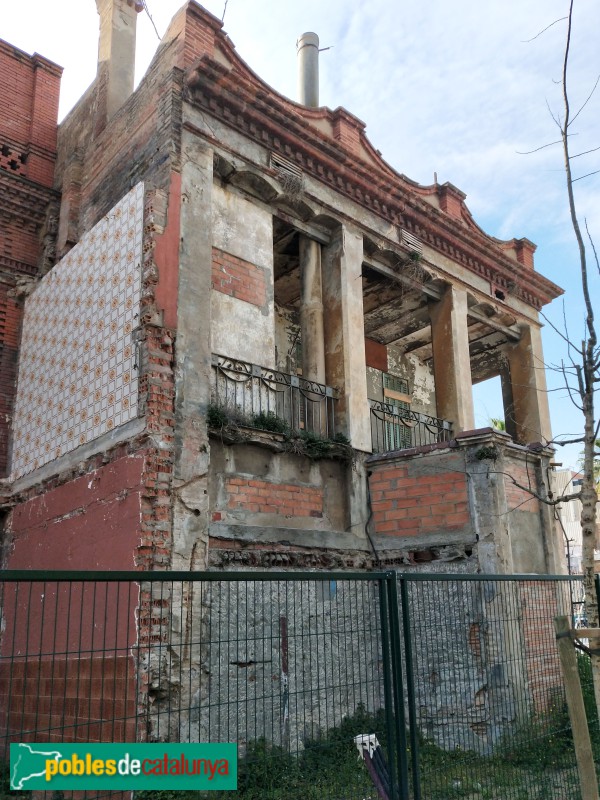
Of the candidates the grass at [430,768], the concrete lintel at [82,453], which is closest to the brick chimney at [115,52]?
the concrete lintel at [82,453]

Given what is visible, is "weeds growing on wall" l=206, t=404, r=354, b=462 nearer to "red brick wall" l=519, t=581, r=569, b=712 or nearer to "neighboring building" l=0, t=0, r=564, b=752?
"neighboring building" l=0, t=0, r=564, b=752

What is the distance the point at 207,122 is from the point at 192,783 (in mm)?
7637

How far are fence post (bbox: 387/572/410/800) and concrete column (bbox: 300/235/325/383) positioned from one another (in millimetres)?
5644

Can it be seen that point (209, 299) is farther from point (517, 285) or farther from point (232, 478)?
point (517, 285)

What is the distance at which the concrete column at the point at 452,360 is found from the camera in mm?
11969

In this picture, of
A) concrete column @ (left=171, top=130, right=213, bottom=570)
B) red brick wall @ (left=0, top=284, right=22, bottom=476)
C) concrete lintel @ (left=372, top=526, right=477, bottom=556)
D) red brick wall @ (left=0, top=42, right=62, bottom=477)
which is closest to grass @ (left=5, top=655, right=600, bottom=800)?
concrete lintel @ (left=372, top=526, right=477, bottom=556)

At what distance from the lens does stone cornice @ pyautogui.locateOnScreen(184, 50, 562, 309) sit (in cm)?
899

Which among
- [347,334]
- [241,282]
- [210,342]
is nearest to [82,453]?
[210,342]

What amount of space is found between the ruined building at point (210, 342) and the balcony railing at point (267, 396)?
0.11ft

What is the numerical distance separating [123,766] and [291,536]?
4.99 m

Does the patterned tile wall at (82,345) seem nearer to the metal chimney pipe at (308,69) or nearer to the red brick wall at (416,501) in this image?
the red brick wall at (416,501)

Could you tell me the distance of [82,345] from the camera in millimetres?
9000

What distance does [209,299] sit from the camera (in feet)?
27.3

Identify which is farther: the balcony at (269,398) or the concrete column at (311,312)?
the concrete column at (311,312)
